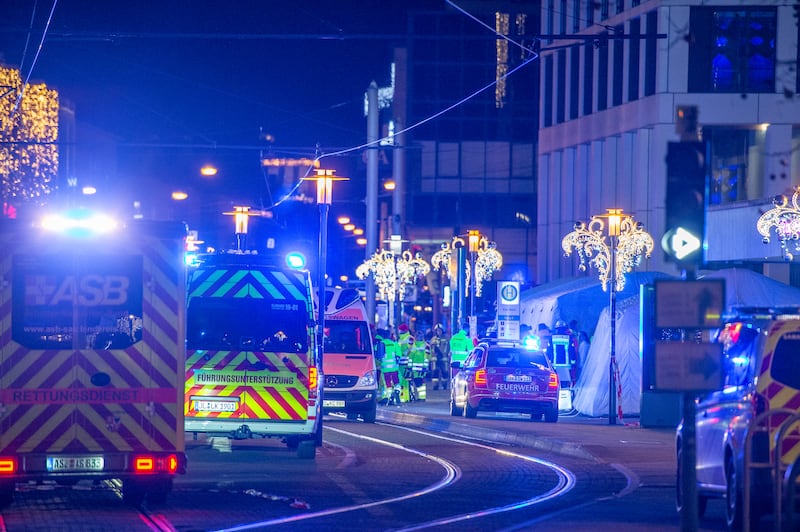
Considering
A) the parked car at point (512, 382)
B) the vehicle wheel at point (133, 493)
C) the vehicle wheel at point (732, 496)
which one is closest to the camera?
the vehicle wheel at point (732, 496)

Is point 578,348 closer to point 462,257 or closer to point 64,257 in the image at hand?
point 462,257

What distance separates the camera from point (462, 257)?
45.1 meters

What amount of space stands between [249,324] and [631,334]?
542 inches

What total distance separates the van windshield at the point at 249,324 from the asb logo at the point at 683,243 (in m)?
10.1

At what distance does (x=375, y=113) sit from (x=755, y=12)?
16697 mm

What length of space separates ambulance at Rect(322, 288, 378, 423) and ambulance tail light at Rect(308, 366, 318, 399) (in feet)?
31.4

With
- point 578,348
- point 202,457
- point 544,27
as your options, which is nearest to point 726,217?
point 578,348

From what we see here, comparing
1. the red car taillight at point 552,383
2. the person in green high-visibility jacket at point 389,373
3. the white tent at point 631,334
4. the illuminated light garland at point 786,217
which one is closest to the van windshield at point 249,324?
the red car taillight at point 552,383

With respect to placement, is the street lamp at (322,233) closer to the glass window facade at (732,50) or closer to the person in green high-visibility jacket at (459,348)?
the person in green high-visibility jacket at (459,348)

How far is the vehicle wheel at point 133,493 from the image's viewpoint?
15.6 m

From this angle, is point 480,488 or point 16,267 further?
point 480,488

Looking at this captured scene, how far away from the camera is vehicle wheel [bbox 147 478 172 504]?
15.2 meters

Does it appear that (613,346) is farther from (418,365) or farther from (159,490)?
(159,490)

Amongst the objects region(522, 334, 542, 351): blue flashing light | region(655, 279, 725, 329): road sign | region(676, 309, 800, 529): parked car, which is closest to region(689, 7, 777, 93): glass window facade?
region(522, 334, 542, 351): blue flashing light
